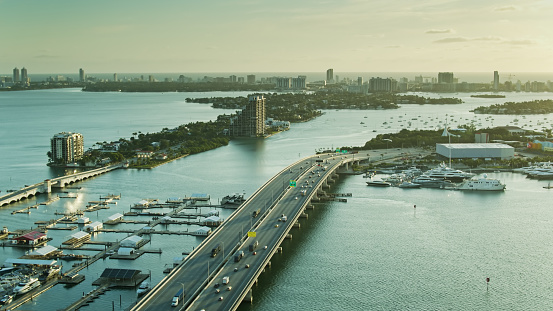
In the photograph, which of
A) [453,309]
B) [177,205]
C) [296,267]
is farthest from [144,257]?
[453,309]

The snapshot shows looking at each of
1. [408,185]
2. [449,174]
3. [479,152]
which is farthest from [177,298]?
[479,152]

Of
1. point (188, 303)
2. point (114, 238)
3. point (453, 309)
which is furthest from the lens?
point (114, 238)

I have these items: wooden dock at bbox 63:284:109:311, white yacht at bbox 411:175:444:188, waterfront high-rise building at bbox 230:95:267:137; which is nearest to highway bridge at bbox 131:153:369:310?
wooden dock at bbox 63:284:109:311

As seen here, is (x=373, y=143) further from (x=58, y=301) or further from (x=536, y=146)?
(x=58, y=301)

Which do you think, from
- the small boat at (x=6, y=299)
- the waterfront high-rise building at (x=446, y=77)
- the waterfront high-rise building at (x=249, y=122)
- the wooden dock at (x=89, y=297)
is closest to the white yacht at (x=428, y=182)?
the wooden dock at (x=89, y=297)

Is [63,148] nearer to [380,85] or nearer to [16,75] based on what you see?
[380,85]
